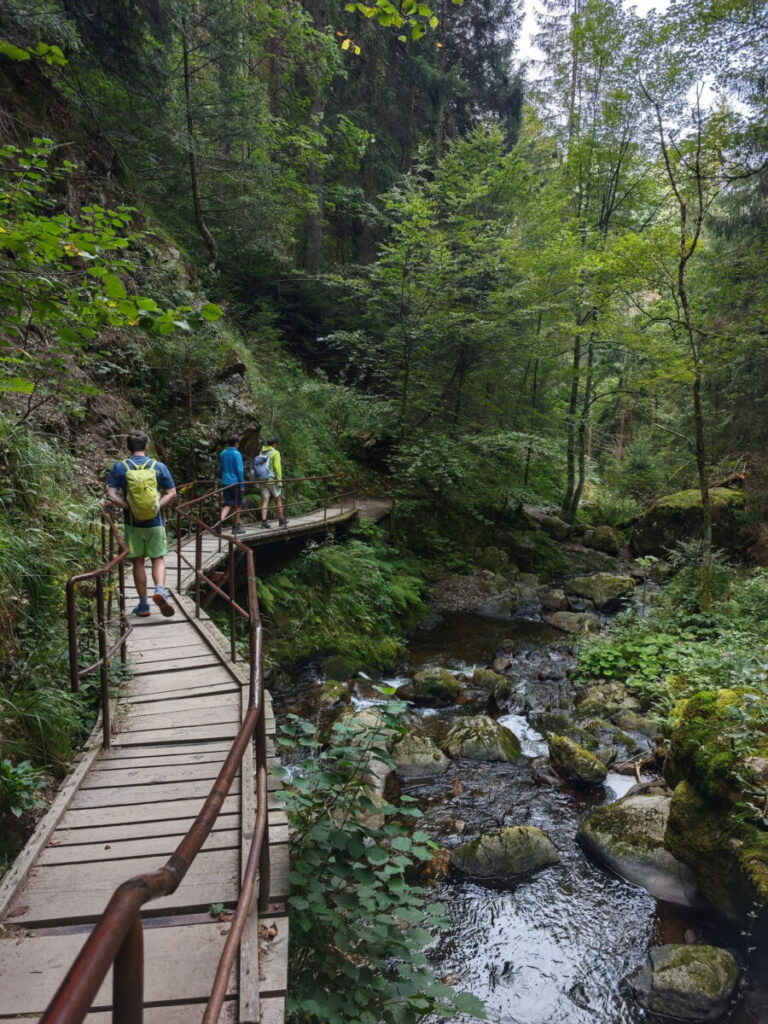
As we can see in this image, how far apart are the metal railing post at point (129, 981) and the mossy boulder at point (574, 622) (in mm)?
11416

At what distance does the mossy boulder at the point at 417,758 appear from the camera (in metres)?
6.59

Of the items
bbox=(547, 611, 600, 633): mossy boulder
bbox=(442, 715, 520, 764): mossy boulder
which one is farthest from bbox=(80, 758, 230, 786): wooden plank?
bbox=(547, 611, 600, 633): mossy boulder

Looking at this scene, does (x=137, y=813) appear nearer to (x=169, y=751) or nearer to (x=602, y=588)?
(x=169, y=751)

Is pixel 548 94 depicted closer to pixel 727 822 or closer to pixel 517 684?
pixel 517 684

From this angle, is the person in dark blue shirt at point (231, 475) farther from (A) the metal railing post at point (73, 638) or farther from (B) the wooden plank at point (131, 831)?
(B) the wooden plank at point (131, 831)

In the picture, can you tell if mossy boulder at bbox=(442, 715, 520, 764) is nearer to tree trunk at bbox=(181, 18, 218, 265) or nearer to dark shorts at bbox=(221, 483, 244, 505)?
dark shorts at bbox=(221, 483, 244, 505)

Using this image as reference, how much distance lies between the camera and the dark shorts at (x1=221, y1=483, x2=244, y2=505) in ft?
32.8

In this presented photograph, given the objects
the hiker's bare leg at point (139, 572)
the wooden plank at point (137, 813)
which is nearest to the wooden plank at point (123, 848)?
the wooden plank at point (137, 813)

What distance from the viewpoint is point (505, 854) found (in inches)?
205

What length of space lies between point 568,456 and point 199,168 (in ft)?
46.7

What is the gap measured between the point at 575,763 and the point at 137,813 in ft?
17.0

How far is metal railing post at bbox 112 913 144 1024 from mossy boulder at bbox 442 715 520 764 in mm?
6639

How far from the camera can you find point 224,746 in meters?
3.78

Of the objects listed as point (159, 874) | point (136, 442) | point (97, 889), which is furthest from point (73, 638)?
point (159, 874)
